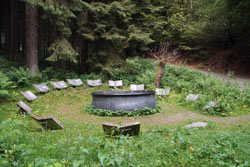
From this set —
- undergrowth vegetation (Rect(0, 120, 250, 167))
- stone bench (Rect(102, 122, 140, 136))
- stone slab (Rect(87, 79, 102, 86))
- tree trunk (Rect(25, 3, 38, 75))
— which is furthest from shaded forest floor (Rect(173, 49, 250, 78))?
undergrowth vegetation (Rect(0, 120, 250, 167))

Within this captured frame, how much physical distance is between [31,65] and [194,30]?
1536 cm

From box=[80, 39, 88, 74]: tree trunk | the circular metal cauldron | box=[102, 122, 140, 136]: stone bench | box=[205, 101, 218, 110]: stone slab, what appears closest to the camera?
box=[102, 122, 140, 136]: stone bench

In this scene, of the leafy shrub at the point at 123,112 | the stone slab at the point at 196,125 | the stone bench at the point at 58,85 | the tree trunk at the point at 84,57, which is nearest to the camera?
the stone slab at the point at 196,125

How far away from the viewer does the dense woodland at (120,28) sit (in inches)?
603

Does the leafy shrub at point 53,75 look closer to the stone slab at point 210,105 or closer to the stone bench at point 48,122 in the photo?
the stone bench at point 48,122

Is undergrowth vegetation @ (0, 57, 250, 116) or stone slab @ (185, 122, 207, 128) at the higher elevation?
undergrowth vegetation @ (0, 57, 250, 116)

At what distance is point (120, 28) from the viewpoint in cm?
1969

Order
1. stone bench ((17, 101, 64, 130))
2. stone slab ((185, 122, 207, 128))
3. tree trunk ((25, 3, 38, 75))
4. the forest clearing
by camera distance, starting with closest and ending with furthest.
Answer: the forest clearing
stone bench ((17, 101, 64, 130))
stone slab ((185, 122, 207, 128))
tree trunk ((25, 3, 38, 75))

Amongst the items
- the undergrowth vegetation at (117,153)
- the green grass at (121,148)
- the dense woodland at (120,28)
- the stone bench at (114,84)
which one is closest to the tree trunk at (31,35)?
the dense woodland at (120,28)

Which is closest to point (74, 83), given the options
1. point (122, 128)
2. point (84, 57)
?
point (84, 57)

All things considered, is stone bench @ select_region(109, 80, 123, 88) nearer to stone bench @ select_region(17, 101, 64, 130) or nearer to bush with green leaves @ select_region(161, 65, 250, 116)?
bush with green leaves @ select_region(161, 65, 250, 116)

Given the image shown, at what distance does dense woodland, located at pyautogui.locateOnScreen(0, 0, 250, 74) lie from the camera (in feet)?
50.2

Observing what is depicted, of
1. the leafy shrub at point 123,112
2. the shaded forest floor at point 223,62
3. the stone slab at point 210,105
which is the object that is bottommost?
the leafy shrub at point 123,112

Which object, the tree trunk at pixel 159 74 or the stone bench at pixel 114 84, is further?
the stone bench at pixel 114 84
